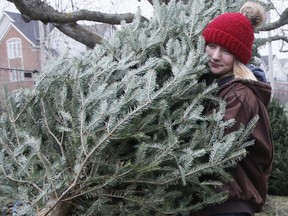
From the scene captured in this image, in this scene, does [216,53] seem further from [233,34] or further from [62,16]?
[62,16]

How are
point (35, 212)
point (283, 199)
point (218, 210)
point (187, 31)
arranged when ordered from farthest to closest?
point (283, 199) < point (187, 31) < point (218, 210) < point (35, 212)

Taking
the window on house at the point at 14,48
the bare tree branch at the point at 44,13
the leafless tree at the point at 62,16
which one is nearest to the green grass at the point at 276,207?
the leafless tree at the point at 62,16

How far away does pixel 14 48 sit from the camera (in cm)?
3478

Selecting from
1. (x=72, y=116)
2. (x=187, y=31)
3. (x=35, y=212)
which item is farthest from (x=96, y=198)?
(x=187, y=31)

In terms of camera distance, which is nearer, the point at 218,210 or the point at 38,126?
the point at 38,126

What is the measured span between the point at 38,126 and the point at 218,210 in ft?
3.56

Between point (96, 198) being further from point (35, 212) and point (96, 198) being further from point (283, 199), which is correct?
point (283, 199)

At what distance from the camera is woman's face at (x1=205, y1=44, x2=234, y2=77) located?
2.38 metres

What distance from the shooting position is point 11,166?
6.41 feet

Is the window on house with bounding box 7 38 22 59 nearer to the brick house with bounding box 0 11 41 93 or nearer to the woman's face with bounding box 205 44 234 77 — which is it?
the brick house with bounding box 0 11 41 93

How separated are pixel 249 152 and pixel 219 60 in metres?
0.57

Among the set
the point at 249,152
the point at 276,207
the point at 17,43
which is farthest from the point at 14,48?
the point at 249,152

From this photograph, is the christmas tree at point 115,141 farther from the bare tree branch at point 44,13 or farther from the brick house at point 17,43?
the brick house at point 17,43

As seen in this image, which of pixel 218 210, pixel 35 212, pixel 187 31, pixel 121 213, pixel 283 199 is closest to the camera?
pixel 35 212
